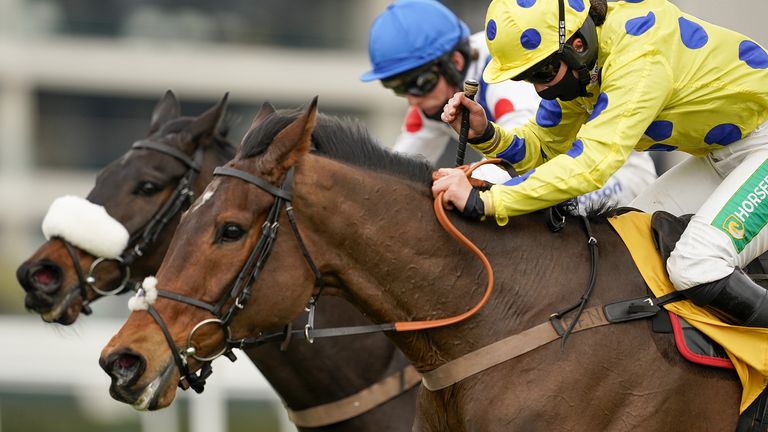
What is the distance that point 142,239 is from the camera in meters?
4.32

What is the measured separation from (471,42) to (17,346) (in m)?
4.55

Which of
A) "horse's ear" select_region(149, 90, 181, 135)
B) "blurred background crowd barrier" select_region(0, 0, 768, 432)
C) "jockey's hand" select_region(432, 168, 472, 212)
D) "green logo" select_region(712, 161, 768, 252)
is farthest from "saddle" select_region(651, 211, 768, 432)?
"blurred background crowd barrier" select_region(0, 0, 768, 432)

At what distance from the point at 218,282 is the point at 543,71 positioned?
111 cm

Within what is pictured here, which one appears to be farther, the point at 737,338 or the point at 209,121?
the point at 209,121

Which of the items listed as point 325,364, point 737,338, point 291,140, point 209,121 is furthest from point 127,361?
point 209,121

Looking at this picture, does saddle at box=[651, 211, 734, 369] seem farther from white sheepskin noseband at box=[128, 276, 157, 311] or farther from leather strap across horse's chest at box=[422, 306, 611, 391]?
white sheepskin noseband at box=[128, 276, 157, 311]

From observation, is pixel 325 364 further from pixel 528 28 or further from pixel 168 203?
pixel 528 28

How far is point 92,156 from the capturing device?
925 inches

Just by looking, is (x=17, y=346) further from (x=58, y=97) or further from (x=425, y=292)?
(x=58, y=97)

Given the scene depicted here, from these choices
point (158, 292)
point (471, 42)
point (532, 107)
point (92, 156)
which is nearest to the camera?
point (158, 292)

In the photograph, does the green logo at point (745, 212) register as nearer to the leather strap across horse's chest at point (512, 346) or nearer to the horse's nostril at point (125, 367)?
the leather strap across horse's chest at point (512, 346)

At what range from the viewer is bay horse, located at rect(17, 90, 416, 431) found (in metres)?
4.05

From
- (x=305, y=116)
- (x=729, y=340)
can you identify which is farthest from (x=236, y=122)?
(x=729, y=340)

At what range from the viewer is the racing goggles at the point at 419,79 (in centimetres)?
467
